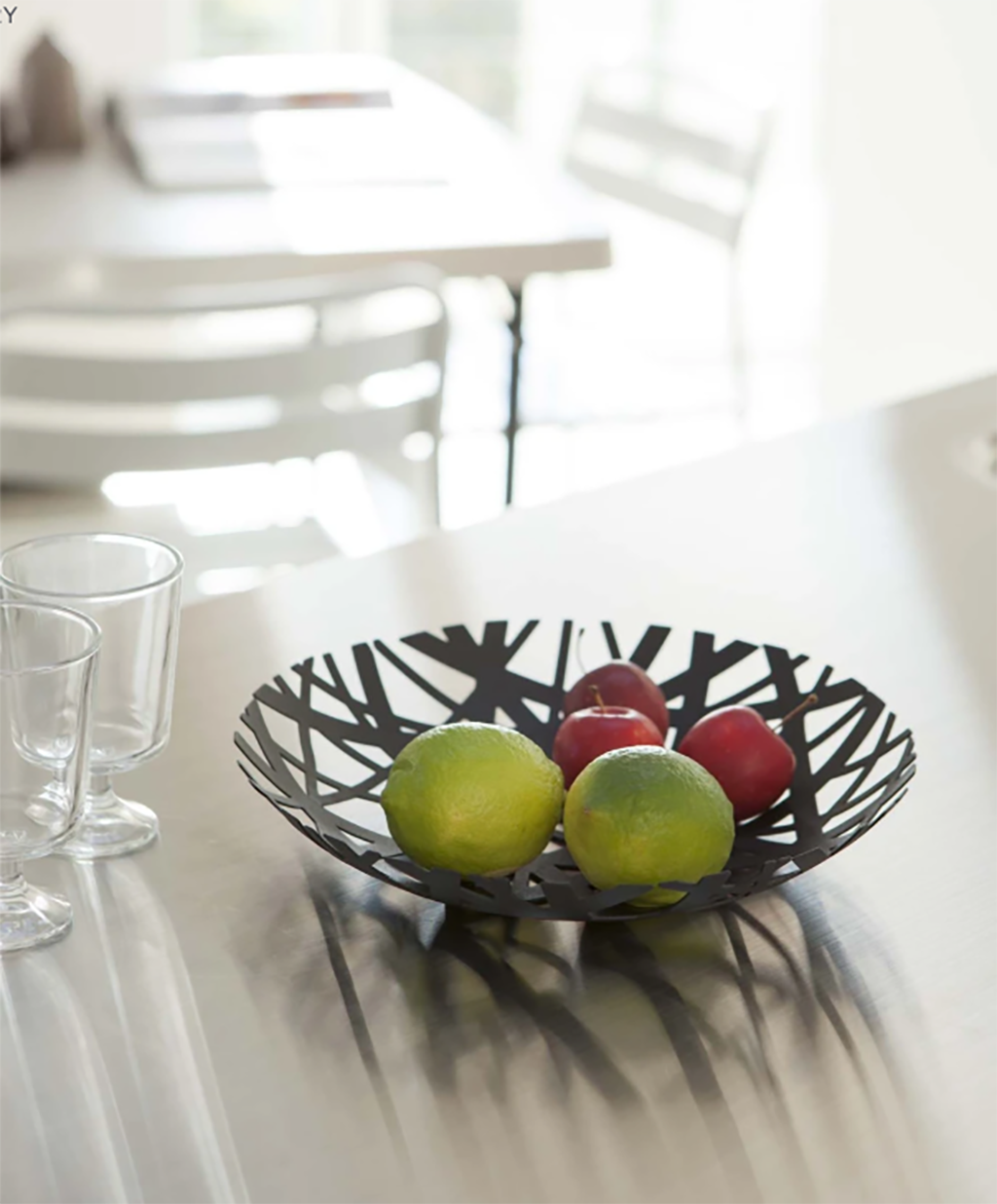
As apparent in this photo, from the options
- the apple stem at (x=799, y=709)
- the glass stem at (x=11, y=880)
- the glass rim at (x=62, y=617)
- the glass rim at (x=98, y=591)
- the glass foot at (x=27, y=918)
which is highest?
the glass rim at (x=62, y=617)

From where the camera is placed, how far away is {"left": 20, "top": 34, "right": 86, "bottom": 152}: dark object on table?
7.68 feet

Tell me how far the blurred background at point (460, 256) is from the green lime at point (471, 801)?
2.76ft

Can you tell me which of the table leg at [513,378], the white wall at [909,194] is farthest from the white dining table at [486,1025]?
the white wall at [909,194]

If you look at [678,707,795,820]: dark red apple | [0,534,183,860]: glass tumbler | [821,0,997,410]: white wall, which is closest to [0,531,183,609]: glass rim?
[0,534,183,860]: glass tumbler

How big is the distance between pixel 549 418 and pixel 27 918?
2.95 meters

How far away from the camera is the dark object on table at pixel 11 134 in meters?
2.23

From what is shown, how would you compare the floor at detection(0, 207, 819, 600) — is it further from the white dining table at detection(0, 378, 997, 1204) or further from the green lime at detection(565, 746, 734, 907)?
A: the green lime at detection(565, 746, 734, 907)

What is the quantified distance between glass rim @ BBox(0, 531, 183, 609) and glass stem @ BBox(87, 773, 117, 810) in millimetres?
81

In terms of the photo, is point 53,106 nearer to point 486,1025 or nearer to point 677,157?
point 677,157

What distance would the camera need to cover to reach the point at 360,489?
1899mm

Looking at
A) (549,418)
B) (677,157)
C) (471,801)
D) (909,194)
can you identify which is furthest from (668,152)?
(471,801)

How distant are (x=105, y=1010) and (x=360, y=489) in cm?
135

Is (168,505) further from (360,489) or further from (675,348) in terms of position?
(675,348)

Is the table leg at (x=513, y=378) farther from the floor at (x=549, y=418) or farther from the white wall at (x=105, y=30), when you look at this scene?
the white wall at (x=105, y=30)
